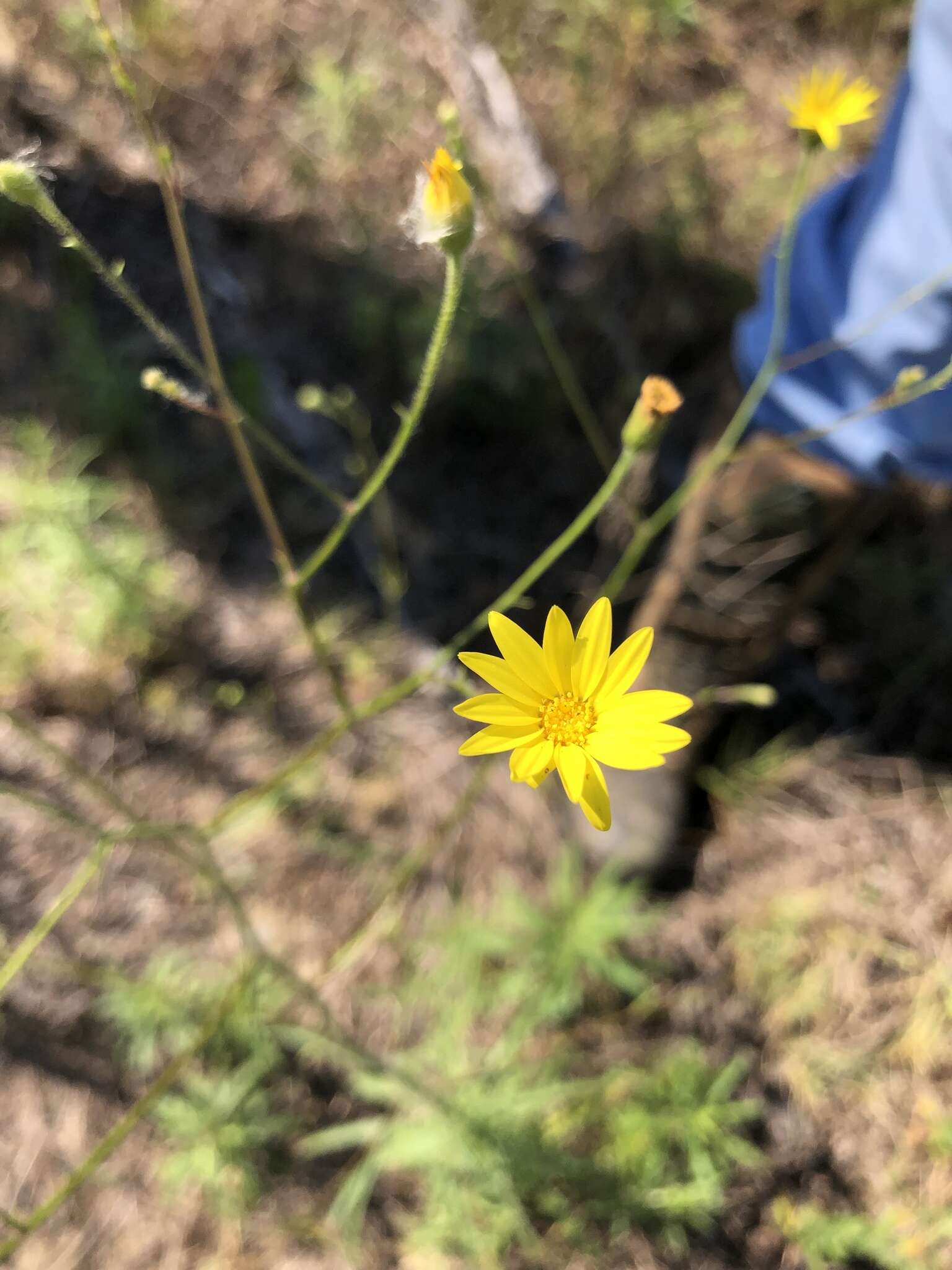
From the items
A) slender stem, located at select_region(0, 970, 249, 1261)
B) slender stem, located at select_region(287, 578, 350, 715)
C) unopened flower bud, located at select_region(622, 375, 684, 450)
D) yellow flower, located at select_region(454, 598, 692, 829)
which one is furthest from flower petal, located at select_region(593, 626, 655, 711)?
slender stem, located at select_region(0, 970, 249, 1261)

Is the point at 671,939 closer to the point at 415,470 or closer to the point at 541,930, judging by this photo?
the point at 541,930

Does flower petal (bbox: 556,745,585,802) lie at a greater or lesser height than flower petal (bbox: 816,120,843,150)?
lesser

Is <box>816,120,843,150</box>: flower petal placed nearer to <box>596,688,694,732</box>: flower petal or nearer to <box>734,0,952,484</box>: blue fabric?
<box>734,0,952,484</box>: blue fabric

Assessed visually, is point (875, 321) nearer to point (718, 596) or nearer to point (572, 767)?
point (572, 767)

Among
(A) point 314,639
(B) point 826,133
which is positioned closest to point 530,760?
(A) point 314,639

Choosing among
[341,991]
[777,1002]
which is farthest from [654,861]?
[341,991]

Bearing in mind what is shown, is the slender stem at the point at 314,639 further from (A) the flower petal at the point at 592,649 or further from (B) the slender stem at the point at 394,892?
(B) the slender stem at the point at 394,892

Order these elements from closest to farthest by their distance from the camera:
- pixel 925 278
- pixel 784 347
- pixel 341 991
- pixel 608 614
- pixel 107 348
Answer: pixel 608 614 < pixel 925 278 < pixel 784 347 < pixel 341 991 < pixel 107 348
